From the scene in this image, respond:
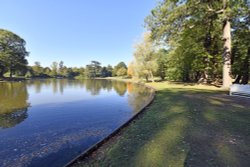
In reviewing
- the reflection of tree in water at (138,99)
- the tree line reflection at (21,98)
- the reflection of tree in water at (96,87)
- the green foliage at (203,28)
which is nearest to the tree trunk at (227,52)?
the green foliage at (203,28)

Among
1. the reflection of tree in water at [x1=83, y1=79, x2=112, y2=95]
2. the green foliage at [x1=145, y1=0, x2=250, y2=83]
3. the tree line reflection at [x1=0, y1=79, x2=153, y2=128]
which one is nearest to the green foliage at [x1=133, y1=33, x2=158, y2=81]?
the tree line reflection at [x1=0, y1=79, x2=153, y2=128]

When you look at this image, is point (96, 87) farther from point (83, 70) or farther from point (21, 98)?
point (83, 70)

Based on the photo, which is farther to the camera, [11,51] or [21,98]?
[11,51]

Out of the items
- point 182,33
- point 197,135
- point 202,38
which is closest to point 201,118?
point 197,135

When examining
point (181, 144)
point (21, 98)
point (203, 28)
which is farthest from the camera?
point (203, 28)

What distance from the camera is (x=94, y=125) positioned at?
6.68 meters

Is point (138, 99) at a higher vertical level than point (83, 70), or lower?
lower

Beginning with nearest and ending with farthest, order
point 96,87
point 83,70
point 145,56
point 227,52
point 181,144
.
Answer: point 181,144
point 227,52
point 96,87
point 145,56
point 83,70

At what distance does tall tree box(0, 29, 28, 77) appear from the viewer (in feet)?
149

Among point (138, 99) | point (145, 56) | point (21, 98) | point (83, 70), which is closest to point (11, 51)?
point (145, 56)

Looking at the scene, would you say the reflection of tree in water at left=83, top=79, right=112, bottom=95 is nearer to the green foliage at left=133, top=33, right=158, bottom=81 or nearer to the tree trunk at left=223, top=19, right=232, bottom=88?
the green foliage at left=133, top=33, right=158, bottom=81

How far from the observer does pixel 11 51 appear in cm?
4675

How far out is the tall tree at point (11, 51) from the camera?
149 ft

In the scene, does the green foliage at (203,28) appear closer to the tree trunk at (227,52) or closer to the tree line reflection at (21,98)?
the tree trunk at (227,52)
